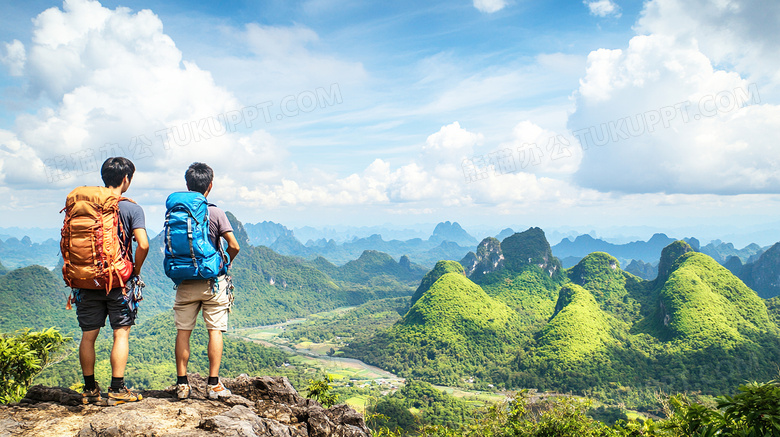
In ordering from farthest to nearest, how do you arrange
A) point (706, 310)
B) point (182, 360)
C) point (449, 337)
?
point (449, 337), point (706, 310), point (182, 360)

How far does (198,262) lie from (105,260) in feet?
2.57

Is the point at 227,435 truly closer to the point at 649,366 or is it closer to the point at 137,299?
the point at 137,299

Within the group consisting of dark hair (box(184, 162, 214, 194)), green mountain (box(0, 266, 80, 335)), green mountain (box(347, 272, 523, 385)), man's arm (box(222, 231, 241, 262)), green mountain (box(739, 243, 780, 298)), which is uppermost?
dark hair (box(184, 162, 214, 194))

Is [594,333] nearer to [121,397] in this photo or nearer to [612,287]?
[612,287]

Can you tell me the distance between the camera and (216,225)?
388cm

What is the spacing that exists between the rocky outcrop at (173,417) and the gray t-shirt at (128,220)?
5.20ft

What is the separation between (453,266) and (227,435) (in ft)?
223

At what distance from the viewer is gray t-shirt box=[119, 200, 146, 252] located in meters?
3.68

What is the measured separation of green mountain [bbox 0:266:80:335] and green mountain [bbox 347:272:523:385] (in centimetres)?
5483

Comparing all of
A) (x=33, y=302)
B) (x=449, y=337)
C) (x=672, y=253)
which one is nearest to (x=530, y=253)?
(x=672, y=253)

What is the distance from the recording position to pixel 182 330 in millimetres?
3877

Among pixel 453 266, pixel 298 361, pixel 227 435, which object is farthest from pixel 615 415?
pixel 453 266

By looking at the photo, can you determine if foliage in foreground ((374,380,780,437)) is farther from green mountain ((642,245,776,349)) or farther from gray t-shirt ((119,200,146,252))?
green mountain ((642,245,776,349))

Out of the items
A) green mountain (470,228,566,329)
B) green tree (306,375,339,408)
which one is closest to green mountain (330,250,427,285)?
green mountain (470,228,566,329)
